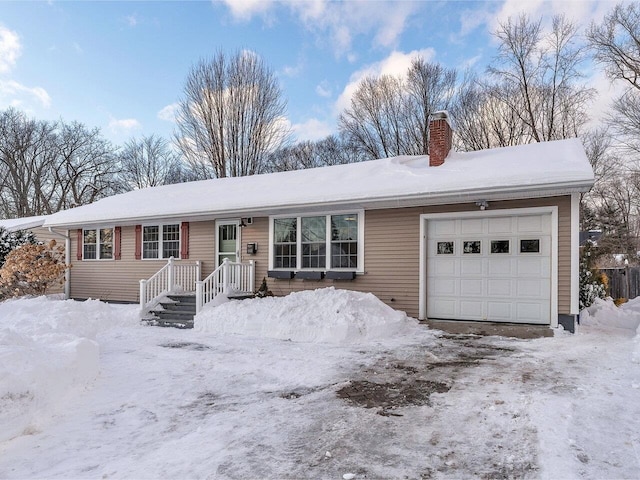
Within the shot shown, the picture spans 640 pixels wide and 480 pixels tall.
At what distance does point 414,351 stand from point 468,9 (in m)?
12.7

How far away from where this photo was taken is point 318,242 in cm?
1043

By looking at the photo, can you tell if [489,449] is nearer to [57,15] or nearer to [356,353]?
[356,353]

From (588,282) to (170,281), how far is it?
11.1 m

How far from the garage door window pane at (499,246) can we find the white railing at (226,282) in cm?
601

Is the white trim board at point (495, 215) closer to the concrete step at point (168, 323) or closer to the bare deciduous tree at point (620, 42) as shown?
the concrete step at point (168, 323)

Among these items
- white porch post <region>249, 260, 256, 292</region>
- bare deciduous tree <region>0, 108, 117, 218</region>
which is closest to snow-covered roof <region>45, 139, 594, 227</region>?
white porch post <region>249, 260, 256, 292</region>

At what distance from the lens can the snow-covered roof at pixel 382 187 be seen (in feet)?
25.1

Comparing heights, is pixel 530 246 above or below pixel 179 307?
above

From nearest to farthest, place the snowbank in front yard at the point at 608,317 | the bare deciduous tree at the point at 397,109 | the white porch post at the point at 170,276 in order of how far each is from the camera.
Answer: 1. the snowbank in front yard at the point at 608,317
2. the white porch post at the point at 170,276
3. the bare deciduous tree at the point at 397,109

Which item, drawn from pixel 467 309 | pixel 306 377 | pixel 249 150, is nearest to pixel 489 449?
pixel 306 377

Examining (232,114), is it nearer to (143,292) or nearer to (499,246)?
(143,292)

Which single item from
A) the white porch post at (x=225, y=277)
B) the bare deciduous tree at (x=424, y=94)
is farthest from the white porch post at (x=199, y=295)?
the bare deciduous tree at (x=424, y=94)

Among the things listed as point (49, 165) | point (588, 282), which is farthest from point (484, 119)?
point (49, 165)

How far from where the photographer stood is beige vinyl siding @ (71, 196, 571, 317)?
7934 millimetres
